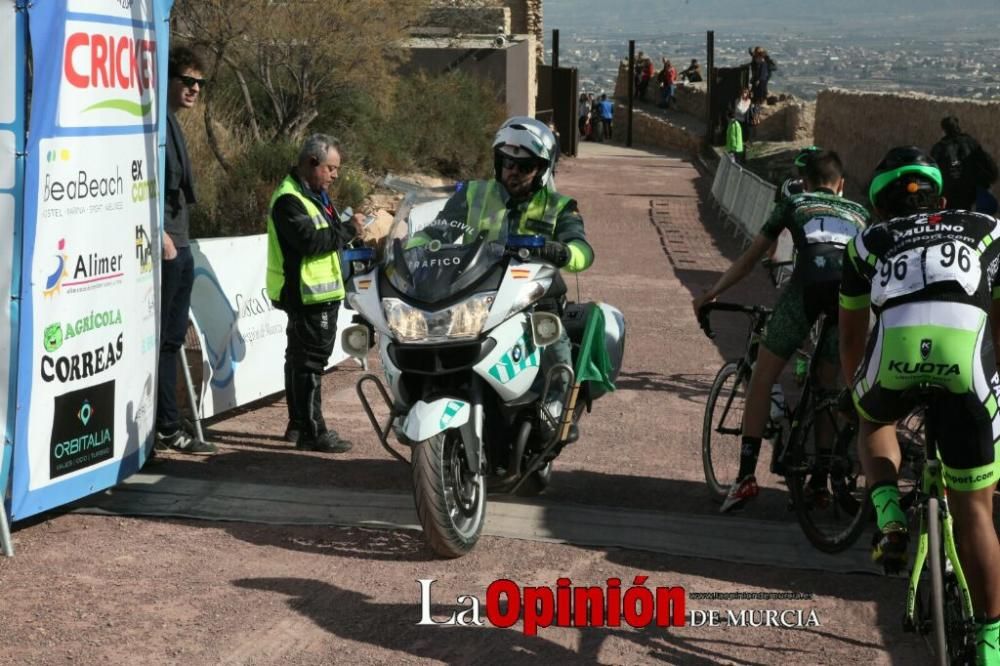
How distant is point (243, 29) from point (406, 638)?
18526mm

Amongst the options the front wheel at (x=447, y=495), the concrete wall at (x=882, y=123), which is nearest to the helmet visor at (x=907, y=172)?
the front wheel at (x=447, y=495)

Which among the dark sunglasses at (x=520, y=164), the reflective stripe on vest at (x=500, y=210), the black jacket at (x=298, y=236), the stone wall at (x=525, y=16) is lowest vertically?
the black jacket at (x=298, y=236)

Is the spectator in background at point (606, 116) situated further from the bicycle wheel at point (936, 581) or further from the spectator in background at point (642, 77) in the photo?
the bicycle wheel at point (936, 581)

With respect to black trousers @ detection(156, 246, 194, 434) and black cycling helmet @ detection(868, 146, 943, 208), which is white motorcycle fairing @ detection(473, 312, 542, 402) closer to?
black cycling helmet @ detection(868, 146, 943, 208)

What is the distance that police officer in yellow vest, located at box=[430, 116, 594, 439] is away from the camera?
659cm

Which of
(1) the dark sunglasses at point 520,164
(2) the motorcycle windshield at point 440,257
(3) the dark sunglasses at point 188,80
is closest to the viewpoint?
(2) the motorcycle windshield at point 440,257

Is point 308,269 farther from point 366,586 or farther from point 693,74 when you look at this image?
point 693,74

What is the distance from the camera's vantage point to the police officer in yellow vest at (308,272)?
8.05 metres

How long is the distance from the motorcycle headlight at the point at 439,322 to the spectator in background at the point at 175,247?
205 centimetres

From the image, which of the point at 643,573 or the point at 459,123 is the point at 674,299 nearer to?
the point at 643,573

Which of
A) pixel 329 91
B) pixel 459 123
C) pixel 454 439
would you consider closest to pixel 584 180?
pixel 459 123

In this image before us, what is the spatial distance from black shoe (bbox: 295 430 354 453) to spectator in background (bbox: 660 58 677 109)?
53.8 metres

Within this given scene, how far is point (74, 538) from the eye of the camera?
6316 millimetres

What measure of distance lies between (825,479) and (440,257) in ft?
6.36
